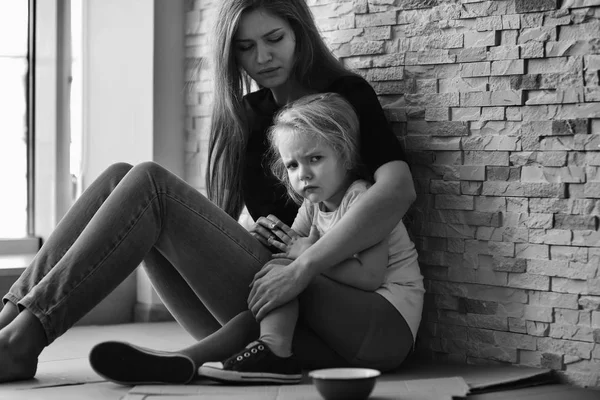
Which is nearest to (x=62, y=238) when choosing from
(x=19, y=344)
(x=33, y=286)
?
(x=33, y=286)

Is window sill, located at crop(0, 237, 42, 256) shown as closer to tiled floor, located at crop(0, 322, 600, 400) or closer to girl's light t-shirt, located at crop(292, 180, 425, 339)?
tiled floor, located at crop(0, 322, 600, 400)

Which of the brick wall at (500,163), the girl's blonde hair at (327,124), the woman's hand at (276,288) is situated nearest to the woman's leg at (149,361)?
the woman's hand at (276,288)

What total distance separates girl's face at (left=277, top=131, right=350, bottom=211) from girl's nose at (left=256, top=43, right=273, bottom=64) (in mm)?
228

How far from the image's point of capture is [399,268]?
179 cm

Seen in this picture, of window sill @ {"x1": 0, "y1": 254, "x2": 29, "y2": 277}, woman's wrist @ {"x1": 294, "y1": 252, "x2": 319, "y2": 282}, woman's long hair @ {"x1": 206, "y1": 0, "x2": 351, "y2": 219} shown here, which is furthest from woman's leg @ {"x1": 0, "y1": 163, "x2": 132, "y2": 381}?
window sill @ {"x1": 0, "y1": 254, "x2": 29, "y2": 277}

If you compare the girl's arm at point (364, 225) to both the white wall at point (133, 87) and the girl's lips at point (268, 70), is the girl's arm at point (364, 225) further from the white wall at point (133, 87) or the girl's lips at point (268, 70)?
the white wall at point (133, 87)

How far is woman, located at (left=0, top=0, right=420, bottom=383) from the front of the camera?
1627 millimetres

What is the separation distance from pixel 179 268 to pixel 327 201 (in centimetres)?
37

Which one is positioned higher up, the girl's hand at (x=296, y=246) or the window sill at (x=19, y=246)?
the girl's hand at (x=296, y=246)

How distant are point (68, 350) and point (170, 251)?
0.60 metres

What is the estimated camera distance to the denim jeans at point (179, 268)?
5.33 ft

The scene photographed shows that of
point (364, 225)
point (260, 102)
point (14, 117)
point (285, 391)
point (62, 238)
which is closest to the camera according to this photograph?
point (285, 391)

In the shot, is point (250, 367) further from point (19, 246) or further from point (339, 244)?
point (19, 246)

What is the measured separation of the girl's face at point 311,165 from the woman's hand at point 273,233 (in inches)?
3.9
